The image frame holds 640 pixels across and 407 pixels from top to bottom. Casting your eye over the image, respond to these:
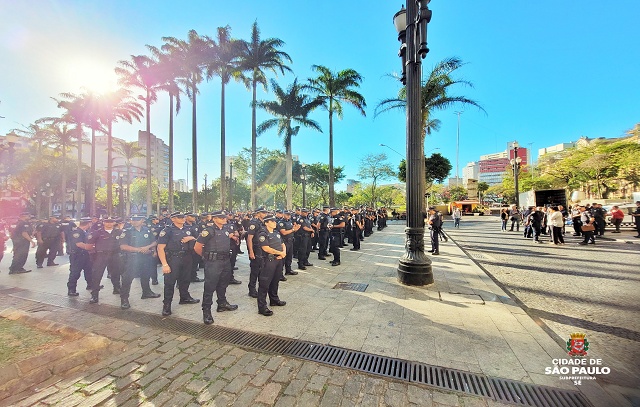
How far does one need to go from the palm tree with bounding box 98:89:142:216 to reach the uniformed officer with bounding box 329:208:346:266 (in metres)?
27.9

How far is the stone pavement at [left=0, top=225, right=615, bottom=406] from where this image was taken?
3139 mm

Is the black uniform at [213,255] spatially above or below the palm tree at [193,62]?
below

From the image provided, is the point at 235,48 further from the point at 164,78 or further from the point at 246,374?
the point at 246,374

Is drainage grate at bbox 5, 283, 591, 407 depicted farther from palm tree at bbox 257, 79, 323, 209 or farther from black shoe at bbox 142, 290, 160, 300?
palm tree at bbox 257, 79, 323, 209

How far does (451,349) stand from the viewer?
339 centimetres

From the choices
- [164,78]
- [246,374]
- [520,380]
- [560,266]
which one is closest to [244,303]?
[246,374]

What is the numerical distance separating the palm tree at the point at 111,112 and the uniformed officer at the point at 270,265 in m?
30.3

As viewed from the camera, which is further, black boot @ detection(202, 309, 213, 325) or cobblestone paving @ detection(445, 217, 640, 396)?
black boot @ detection(202, 309, 213, 325)

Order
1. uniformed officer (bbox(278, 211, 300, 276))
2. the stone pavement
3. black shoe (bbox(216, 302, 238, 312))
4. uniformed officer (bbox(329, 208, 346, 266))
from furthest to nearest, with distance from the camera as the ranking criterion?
uniformed officer (bbox(329, 208, 346, 266)), uniformed officer (bbox(278, 211, 300, 276)), black shoe (bbox(216, 302, 238, 312)), the stone pavement

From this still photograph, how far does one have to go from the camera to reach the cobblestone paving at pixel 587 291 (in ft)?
A: 11.2

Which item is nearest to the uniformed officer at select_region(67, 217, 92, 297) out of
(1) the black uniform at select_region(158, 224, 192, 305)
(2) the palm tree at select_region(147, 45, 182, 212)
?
(1) the black uniform at select_region(158, 224, 192, 305)

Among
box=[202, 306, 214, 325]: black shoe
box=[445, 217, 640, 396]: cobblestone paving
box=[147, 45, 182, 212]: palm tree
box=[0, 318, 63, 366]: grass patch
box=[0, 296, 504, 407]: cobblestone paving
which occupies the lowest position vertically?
box=[445, 217, 640, 396]: cobblestone paving

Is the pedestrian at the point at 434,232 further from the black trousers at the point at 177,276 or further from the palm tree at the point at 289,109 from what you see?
the palm tree at the point at 289,109

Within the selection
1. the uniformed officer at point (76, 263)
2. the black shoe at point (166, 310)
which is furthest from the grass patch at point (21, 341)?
the uniformed officer at point (76, 263)
